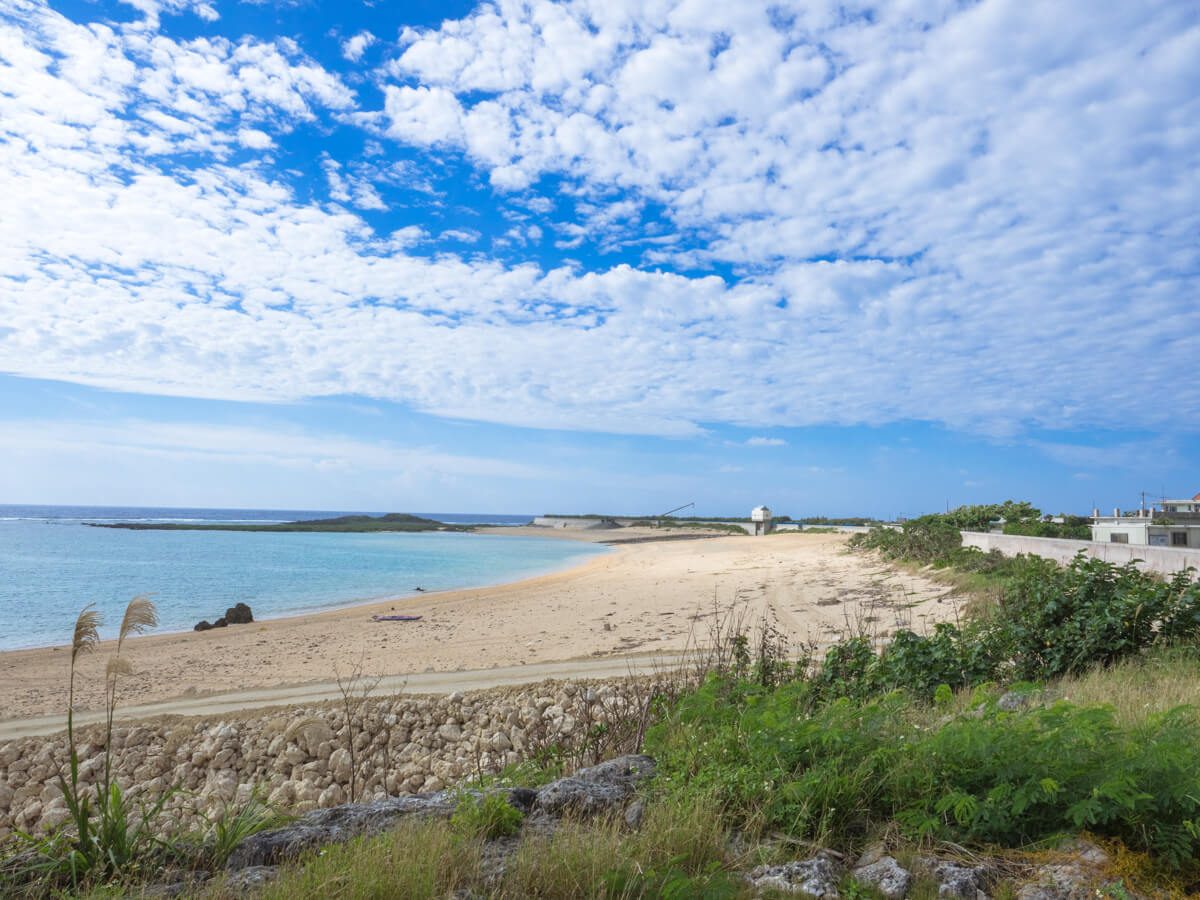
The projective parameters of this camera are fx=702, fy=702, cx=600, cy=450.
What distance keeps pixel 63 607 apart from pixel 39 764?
70.7 ft

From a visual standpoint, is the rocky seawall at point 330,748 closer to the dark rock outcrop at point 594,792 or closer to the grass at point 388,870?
the dark rock outcrop at point 594,792

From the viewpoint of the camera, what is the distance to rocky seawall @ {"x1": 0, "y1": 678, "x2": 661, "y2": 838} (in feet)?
25.9

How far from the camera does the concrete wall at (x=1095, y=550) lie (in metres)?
13.2

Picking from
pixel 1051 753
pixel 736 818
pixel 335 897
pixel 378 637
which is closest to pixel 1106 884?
pixel 1051 753

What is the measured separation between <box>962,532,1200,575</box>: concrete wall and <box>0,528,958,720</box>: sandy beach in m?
3.06

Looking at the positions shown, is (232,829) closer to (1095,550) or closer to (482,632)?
(482,632)

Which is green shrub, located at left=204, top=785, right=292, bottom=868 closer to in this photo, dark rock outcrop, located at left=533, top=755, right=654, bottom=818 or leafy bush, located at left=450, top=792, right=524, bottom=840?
leafy bush, located at left=450, top=792, right=524, bottom=840

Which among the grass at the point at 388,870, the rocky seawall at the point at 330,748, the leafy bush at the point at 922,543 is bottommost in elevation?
the rocky seawall at the point at 330,748

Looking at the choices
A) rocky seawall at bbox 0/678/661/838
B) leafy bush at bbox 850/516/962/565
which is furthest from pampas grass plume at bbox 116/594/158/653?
leafy bush at bbox 850/516/962/565

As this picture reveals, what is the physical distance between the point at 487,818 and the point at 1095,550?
1671 centimetres

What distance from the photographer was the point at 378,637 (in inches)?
739

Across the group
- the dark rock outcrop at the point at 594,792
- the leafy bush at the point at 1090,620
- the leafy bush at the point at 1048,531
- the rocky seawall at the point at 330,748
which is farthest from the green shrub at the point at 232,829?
the leafy bush at the point at 1048,531

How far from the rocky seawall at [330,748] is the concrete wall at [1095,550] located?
24.9 ft

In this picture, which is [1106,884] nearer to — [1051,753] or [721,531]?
[1051,753]
